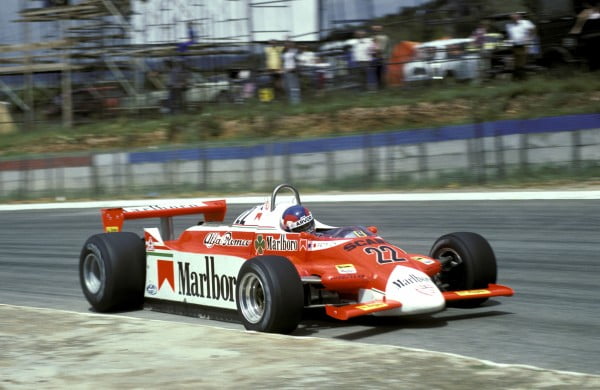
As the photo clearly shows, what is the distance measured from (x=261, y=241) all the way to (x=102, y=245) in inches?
65.7

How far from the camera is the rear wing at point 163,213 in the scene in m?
9.29

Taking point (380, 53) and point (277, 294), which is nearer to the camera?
point (277, 294)

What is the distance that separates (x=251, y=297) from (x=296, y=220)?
878mm

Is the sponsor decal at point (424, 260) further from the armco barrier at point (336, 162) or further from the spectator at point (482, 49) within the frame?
the spectator at point (482, 49)

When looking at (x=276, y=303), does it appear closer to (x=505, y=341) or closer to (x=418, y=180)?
(x=505, y=341)

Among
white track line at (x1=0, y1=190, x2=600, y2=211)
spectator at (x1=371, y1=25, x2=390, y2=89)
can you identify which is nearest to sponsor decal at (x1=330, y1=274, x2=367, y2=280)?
white track line at (x1=0, y1=190, x2=600, y2=211)

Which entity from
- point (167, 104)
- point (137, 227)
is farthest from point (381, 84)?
point (137, 227)

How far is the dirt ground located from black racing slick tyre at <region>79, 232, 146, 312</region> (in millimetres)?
1480

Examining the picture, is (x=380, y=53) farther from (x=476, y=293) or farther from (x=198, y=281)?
(x=476, y=293)

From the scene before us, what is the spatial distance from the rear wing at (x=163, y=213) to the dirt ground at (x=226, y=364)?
2382 millimetres

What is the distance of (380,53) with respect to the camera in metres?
22.1

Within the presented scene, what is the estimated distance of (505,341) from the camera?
258 inches

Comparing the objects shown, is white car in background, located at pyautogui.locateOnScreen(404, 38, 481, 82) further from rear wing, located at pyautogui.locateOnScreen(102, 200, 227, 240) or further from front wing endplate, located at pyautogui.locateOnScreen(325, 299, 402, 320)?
front wing endplate, located at pyautogui.locateOnScreen(325, 299, 402, 320)

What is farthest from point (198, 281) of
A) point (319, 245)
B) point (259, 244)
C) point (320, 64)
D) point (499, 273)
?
point (320, 64)
